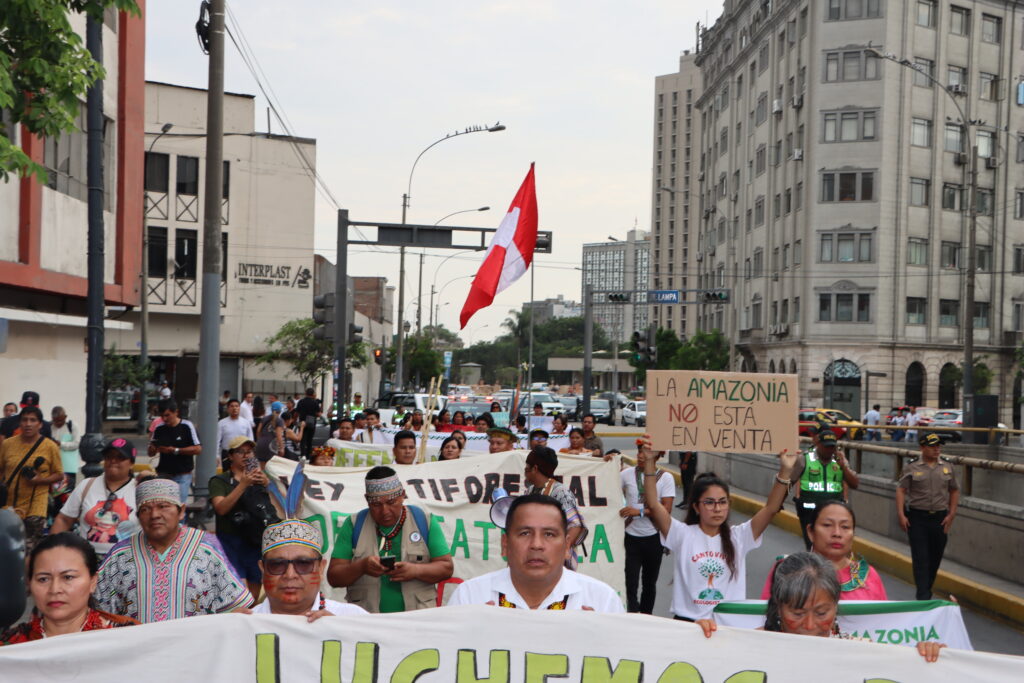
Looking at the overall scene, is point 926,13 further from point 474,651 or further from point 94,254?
point 474,651

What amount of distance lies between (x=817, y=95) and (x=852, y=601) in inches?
2218

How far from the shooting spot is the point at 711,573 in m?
6.08

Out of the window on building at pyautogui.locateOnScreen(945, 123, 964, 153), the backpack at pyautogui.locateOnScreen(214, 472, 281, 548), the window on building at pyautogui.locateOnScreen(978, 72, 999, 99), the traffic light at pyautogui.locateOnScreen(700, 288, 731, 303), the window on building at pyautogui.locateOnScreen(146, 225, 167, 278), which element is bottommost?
the backpack at pyautogui.locateOnScreen(214, 472, 281, 548)

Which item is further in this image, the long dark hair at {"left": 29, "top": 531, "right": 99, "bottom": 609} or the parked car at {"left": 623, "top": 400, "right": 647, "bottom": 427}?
the parked car at {"left": 623, "top": 400, "right": 647, "bottom": 427}

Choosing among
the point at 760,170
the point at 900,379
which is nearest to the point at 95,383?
the point at 900,379

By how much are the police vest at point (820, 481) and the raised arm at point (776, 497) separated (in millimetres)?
3417

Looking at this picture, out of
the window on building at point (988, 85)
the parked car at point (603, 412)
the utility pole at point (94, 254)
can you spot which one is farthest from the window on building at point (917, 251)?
the utility pole at point (94, 254)

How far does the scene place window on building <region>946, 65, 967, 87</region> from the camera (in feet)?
187

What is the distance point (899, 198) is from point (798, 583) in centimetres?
5577

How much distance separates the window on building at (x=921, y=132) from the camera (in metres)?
56.6

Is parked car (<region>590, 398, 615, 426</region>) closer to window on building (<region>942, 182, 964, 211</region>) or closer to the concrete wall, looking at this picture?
window on building (<region>942, 182, 964, 211</region>)

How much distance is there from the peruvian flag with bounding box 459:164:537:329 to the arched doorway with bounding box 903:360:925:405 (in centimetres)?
4793

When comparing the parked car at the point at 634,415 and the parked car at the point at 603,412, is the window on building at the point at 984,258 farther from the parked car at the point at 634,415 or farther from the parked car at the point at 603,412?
the parked car at the point at 603,412

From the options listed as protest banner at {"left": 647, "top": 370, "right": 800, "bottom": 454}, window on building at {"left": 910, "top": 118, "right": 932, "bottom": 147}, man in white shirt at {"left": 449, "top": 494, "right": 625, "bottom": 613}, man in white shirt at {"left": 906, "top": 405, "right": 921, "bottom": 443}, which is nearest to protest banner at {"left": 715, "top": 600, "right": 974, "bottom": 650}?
man in white shirt at {"left": 449, "top": 494, "right": 625, "bottom": 613}
